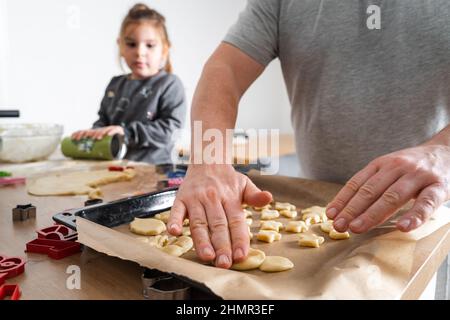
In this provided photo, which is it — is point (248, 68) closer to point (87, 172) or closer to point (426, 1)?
point (426, 1)

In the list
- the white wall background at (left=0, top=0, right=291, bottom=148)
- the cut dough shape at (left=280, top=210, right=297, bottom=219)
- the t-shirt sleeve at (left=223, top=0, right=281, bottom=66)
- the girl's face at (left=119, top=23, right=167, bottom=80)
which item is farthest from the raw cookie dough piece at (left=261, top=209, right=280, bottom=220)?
the white wall background at (left=0, top=0, right=291, bottom=148)

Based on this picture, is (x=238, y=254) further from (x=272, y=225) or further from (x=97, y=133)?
(x=97, y=133)

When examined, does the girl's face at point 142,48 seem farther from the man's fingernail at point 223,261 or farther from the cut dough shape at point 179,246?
the man's fingernail at point 223,261

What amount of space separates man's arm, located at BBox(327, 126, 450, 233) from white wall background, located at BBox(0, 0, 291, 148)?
236cm

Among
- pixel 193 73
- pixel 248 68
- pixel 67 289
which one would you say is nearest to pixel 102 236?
pixel 67 289

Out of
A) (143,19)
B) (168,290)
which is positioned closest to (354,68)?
(168,290)

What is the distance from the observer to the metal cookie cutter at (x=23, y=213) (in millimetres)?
908

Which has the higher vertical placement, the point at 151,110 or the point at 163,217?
the point at 151,110

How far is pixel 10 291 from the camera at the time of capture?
57 cm

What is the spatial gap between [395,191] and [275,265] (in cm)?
24

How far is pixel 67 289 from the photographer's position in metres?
0.59

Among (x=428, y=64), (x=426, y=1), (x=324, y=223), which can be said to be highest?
(x=426, y=1)
